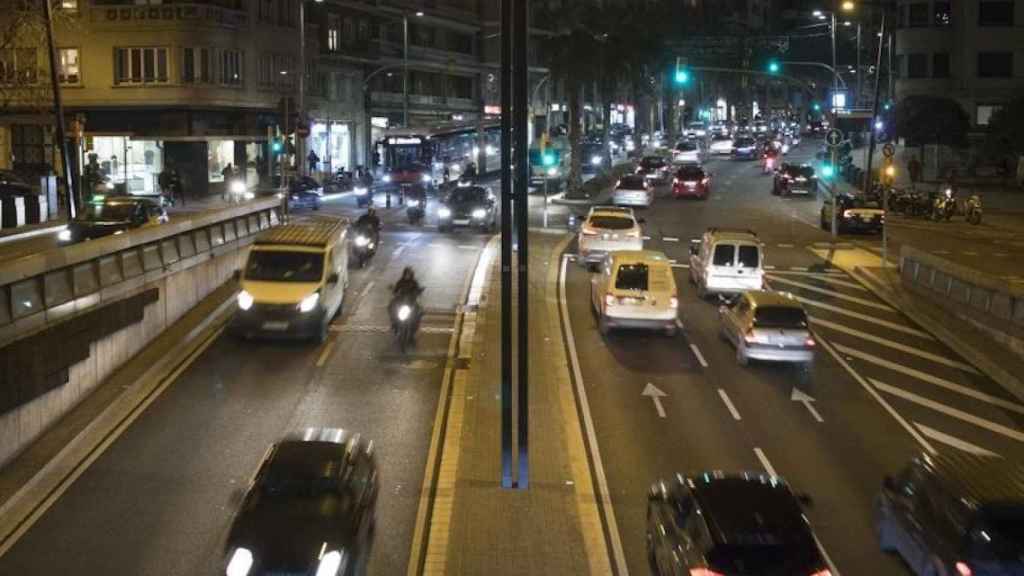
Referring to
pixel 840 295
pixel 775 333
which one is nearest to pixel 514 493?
pixel 775 333

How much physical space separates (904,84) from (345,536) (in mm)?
Answer: 80408

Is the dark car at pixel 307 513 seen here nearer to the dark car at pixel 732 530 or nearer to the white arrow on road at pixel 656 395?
the dark car at pixel 732 530

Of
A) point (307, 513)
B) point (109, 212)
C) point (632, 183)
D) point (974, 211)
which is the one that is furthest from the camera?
point (632, 183)

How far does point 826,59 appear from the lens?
109 m

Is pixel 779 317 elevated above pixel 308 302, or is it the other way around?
pixel 308 302

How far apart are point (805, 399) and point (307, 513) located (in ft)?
44.1

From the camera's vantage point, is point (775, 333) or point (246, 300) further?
point (246, 300)

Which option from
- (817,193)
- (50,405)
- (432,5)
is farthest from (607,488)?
(432,5)

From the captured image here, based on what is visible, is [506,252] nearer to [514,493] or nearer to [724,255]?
[514,493]

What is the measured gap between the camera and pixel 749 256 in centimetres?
3350

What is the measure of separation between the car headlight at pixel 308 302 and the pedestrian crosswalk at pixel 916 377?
1149 cm

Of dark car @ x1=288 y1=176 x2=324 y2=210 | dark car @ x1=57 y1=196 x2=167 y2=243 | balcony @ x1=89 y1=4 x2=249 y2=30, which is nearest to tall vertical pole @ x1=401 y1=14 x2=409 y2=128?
balcony @ x1=89 y1=4 x2=249 y2=30

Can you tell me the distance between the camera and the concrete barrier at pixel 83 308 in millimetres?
18750

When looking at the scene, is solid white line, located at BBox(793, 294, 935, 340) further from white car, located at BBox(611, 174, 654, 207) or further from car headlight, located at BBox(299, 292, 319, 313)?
white car, located at BBox(611, 174, 654, 207)
